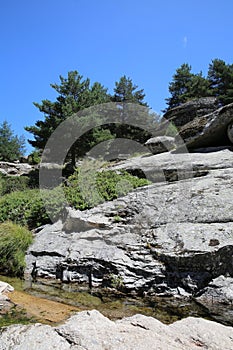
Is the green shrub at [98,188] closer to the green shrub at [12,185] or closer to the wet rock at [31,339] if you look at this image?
the wet rock at [31,339]

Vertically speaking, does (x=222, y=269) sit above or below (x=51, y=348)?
below

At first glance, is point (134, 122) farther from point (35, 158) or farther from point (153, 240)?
point (153, 240)

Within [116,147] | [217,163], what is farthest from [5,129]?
[217,163]

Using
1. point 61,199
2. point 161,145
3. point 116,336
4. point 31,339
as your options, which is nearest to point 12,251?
point 61,199

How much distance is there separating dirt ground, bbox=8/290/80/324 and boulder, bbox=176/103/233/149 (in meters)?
9.03

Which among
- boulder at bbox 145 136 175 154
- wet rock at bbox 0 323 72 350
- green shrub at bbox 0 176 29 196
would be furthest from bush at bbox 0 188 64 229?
green shrub at bbox 0 176 29 196

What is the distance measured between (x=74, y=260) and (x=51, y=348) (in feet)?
11.6

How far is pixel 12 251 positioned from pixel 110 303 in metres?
2.99

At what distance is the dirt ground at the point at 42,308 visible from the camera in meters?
3.80

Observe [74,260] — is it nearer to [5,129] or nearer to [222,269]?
[222,269]

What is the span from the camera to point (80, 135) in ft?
69.6

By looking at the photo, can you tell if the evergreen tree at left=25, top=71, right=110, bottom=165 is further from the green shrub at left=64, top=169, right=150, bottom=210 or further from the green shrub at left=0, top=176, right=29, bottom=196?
the green shrub at left=64, top=169, right=150, bottom=210

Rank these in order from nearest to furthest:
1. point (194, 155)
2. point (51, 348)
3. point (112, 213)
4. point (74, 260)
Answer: point (51, 348) < point (74, 260) < point (112, 213) < point (194, 155)

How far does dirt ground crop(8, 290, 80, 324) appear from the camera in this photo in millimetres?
3803
